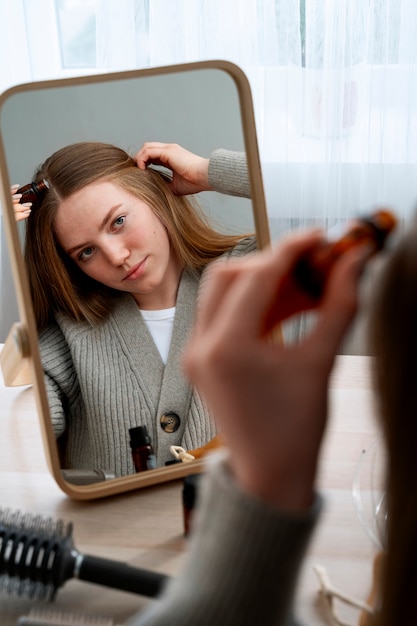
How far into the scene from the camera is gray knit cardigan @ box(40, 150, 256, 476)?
29.6 inches

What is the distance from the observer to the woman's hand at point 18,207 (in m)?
0.70

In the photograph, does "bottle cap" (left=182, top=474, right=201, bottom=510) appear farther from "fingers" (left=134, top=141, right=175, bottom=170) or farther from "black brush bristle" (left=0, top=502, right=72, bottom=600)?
"fingers" (left=134, top=141, right=175, bottom=170)

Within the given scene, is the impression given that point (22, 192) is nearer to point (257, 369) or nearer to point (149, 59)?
point (257, 369)

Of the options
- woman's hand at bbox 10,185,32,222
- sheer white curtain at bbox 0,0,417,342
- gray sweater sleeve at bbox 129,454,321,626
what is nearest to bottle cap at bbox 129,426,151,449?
woman's hand at bbox 10,185,32,222

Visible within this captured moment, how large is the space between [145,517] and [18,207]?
11.4 inches

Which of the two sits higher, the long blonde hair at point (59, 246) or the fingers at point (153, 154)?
the fingers at point (153, 154)

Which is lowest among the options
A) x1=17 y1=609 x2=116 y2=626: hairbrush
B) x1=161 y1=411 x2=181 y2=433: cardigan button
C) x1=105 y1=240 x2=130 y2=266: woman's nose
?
x1=17 y1=609 x2=116 y2=626: hairbrush

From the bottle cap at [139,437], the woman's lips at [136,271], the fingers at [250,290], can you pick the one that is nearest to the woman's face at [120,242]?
the woman's lips at [136,271]

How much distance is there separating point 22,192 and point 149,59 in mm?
1273

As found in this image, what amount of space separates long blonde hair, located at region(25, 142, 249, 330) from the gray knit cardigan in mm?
22

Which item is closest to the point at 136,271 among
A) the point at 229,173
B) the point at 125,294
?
the point at 125,294

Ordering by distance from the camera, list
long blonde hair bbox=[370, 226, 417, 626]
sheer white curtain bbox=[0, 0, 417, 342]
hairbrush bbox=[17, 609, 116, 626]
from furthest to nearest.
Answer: sheer white curtain bbox=[0, 0, 417, 342] < hairbrush bbox=[17, 609, 116, 626] < long blonde hair bbox=[370, 226, 417, 626]

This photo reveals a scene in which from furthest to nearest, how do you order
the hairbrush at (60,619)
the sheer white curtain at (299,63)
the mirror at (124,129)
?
the sheer white curtain at (299,63), the mirror at (124,129), the hairbrush at (60,619)

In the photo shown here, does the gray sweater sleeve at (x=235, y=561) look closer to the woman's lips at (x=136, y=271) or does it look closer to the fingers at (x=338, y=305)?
the fingers at (x=338, y=305)
